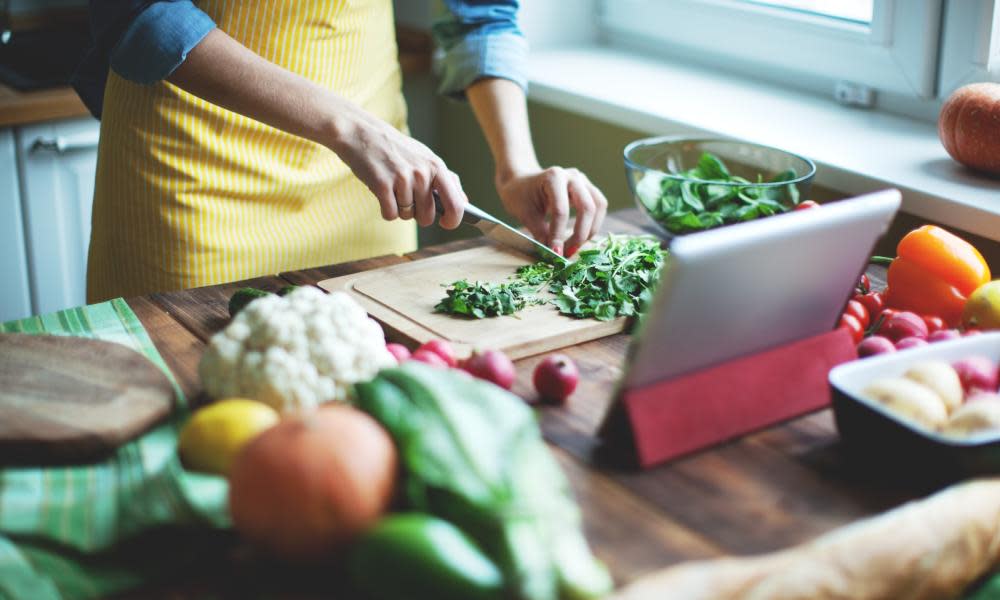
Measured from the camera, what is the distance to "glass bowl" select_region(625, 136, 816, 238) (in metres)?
1.40

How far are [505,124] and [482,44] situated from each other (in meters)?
0.14

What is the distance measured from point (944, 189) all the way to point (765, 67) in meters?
0.68

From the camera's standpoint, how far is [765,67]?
6.62ft

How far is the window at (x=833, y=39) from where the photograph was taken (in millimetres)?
1606

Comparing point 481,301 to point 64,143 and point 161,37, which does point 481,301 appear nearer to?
point 161,37

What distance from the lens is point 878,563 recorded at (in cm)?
76

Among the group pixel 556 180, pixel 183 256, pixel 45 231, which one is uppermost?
pixel 556 180

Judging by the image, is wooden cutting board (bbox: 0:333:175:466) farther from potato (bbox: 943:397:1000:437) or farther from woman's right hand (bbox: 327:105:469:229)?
potato (bbox: 943:397:1000:437)

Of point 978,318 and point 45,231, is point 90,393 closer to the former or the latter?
point 978,318

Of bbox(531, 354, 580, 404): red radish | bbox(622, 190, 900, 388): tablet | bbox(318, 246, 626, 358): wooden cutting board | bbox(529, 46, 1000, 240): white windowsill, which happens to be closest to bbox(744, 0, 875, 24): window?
bbox(529, 46, 1000, 240): white windowsill

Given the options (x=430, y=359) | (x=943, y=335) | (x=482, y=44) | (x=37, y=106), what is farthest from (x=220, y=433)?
(x=37, y=106)

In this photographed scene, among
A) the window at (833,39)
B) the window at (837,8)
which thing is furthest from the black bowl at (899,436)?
the window at (837,8)

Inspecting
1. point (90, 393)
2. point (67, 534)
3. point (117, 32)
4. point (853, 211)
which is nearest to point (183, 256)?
point (117, 32)

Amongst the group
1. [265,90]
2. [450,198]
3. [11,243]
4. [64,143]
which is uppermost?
[265,90]
